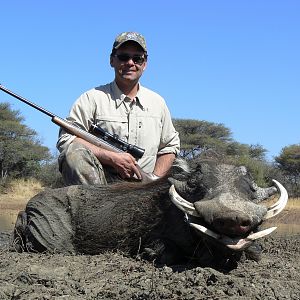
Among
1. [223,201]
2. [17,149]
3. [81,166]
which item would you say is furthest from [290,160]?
[223,201]

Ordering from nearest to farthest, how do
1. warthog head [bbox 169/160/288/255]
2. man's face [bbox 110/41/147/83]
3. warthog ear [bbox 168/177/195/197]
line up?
warthog head [bbox 169/160/288/255] < warthog ear [bbox 168/177/195/197] < man's face [bbox 110/41/147/83]

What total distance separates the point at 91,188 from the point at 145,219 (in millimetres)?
647

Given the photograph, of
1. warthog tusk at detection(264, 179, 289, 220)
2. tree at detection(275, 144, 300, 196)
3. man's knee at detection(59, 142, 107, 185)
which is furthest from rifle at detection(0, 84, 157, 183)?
tree at detection(275, 144, 300, 196)

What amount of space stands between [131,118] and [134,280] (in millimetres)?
2575

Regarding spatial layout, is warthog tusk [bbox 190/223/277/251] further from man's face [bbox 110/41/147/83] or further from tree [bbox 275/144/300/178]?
tree [bbox 275/144/300/178]

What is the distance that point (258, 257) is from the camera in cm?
439

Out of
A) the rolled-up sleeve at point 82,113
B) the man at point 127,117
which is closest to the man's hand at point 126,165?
the man at point 127,117

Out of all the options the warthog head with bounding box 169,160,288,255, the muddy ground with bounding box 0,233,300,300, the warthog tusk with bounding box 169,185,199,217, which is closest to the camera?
the muddy ground with bounding box 0,233,300,300

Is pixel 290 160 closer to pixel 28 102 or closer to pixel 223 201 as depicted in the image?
pixel 28 102

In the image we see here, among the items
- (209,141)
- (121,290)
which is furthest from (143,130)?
(209,141)

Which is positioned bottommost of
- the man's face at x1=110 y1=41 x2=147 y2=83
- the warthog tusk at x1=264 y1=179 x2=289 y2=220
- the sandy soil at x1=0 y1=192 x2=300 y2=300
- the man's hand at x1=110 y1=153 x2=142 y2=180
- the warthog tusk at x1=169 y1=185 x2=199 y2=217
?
the sandy soil at x1=0 y1=192 x2=300 y2=300

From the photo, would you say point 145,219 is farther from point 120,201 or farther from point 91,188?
point 91,188

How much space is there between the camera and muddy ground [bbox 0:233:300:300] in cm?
329

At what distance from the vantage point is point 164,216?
450cm
